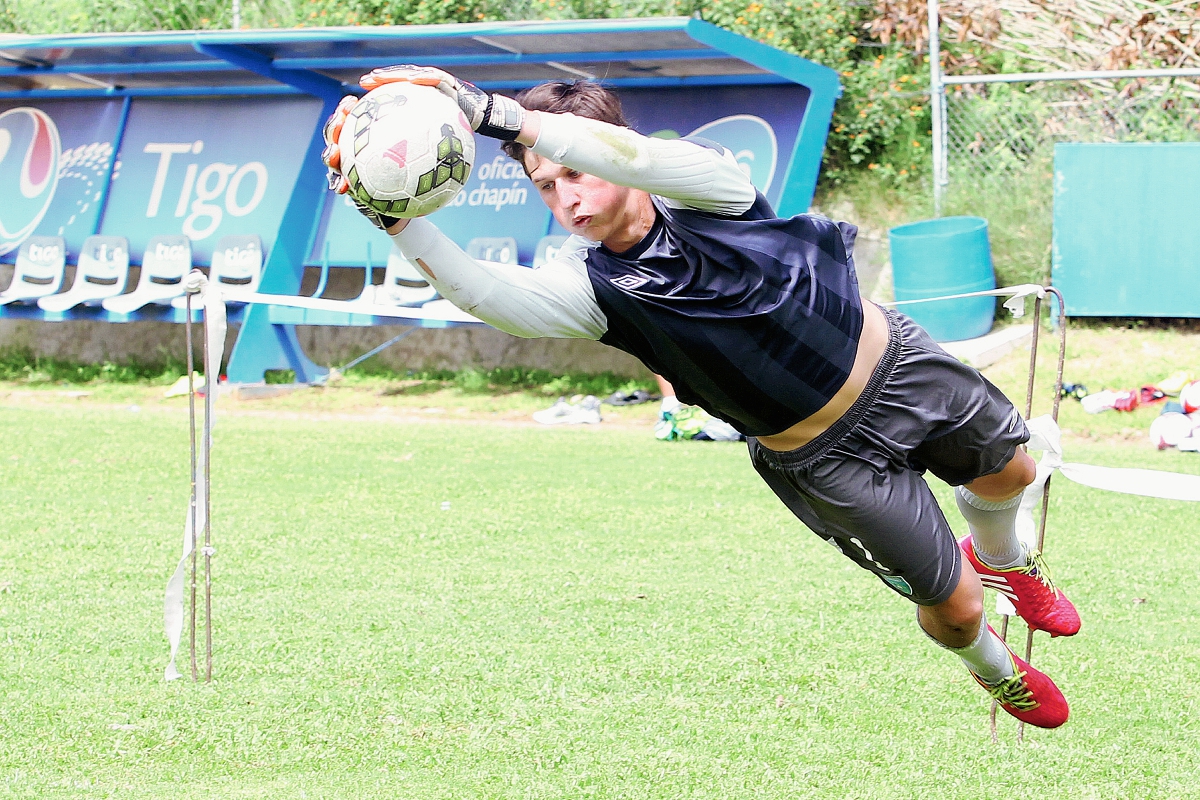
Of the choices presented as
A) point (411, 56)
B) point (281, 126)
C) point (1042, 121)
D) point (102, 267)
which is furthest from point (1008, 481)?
point (102, 267)

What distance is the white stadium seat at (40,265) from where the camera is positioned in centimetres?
1359

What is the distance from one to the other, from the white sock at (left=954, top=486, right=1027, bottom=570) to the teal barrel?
720cm

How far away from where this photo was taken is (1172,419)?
937 cm

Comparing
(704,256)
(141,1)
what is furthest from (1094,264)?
(141,1)

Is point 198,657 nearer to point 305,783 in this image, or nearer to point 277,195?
point 305,783

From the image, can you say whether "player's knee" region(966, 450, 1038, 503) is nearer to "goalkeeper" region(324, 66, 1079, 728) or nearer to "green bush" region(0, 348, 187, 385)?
"goalkeeper" region(324, 66, 1079, 728)

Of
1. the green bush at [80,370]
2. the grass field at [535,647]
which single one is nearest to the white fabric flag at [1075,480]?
the grass field at [535,647]

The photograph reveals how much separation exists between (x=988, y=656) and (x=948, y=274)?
8043 millimetres

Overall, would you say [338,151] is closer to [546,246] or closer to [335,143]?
[335,143]

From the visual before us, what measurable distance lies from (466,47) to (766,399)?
9474 millimetres

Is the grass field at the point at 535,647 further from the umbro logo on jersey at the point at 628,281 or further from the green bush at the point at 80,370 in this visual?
the green bush at the point at 80,370

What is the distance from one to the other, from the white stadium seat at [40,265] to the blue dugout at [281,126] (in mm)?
241

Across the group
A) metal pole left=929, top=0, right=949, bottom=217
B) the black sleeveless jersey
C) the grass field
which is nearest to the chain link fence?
metal pole left=929, top=0, right=949, bottom=217

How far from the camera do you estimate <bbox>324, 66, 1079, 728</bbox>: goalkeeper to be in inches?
123
